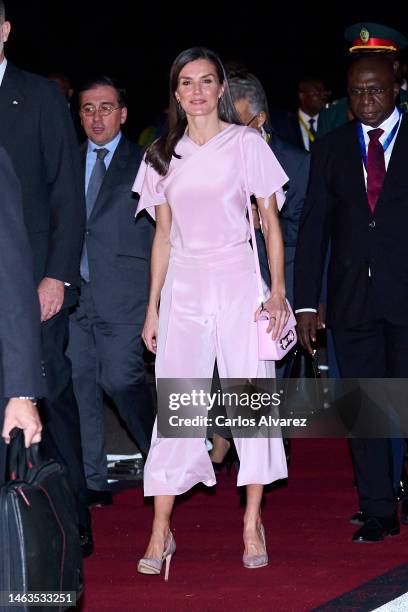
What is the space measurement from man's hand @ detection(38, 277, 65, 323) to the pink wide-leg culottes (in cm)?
50

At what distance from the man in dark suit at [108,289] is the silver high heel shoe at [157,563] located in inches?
59.8

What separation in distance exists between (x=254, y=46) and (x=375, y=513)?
16023 mm

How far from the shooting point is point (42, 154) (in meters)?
6.13

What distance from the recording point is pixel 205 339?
247 inches

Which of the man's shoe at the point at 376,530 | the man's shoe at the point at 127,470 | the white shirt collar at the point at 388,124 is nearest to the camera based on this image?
the man's shoe at the point at 376,530

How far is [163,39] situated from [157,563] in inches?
628

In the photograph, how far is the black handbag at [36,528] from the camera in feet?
12.3

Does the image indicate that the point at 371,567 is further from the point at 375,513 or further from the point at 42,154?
the point at 42,154

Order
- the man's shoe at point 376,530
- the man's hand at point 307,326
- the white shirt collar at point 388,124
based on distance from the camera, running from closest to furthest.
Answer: the man's shoe at point 376,530 → the white shirt collar at point 388,124 → the man's hand at point 307,326

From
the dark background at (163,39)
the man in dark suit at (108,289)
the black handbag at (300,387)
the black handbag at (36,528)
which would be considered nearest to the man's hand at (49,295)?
the man in dark suit at (108,289)

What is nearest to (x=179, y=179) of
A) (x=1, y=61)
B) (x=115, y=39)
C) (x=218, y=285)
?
(x=218, y=285)

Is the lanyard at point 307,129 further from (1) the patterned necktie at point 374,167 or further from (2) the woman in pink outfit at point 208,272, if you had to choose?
(2) the woman in pink outfit at point 208,272

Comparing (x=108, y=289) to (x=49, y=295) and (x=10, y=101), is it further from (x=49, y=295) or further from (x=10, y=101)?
(x=10, y=101)

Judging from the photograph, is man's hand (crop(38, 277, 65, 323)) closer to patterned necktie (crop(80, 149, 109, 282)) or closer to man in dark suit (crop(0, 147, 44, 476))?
patterned necktie (crop(80, 149, 109, 282))
